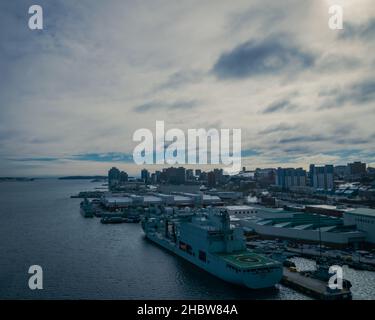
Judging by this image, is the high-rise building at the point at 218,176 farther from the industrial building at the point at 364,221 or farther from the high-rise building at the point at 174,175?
the industrial building at the point at 364,221

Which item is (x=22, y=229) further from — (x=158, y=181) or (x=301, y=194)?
(x=158, y=181)

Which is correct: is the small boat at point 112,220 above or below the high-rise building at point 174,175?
below

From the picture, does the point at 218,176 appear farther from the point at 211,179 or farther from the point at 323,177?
the point at 323,177

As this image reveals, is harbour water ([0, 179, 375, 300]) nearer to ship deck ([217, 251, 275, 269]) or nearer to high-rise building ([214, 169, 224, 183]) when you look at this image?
ship deck ([217, 251, 275, 269])

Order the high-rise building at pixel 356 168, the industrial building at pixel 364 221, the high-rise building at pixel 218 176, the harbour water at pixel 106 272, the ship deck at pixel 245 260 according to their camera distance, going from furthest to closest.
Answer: the high-rise building at pixel 218 176
the high-rise building at pixel 356 168
the industrial building at pixel 364 221
the ship deck at pixel 245 260
the harbour water at pixel 106 272

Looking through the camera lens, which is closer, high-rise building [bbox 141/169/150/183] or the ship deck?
the ship deck

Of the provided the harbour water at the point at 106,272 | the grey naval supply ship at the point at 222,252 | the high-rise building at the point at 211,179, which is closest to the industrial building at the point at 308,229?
the harbour water at the point at 106,272

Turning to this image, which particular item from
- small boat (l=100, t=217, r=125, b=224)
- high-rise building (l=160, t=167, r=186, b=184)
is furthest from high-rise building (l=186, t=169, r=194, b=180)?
small boat (l=100, t=217, r=125, b=224)
